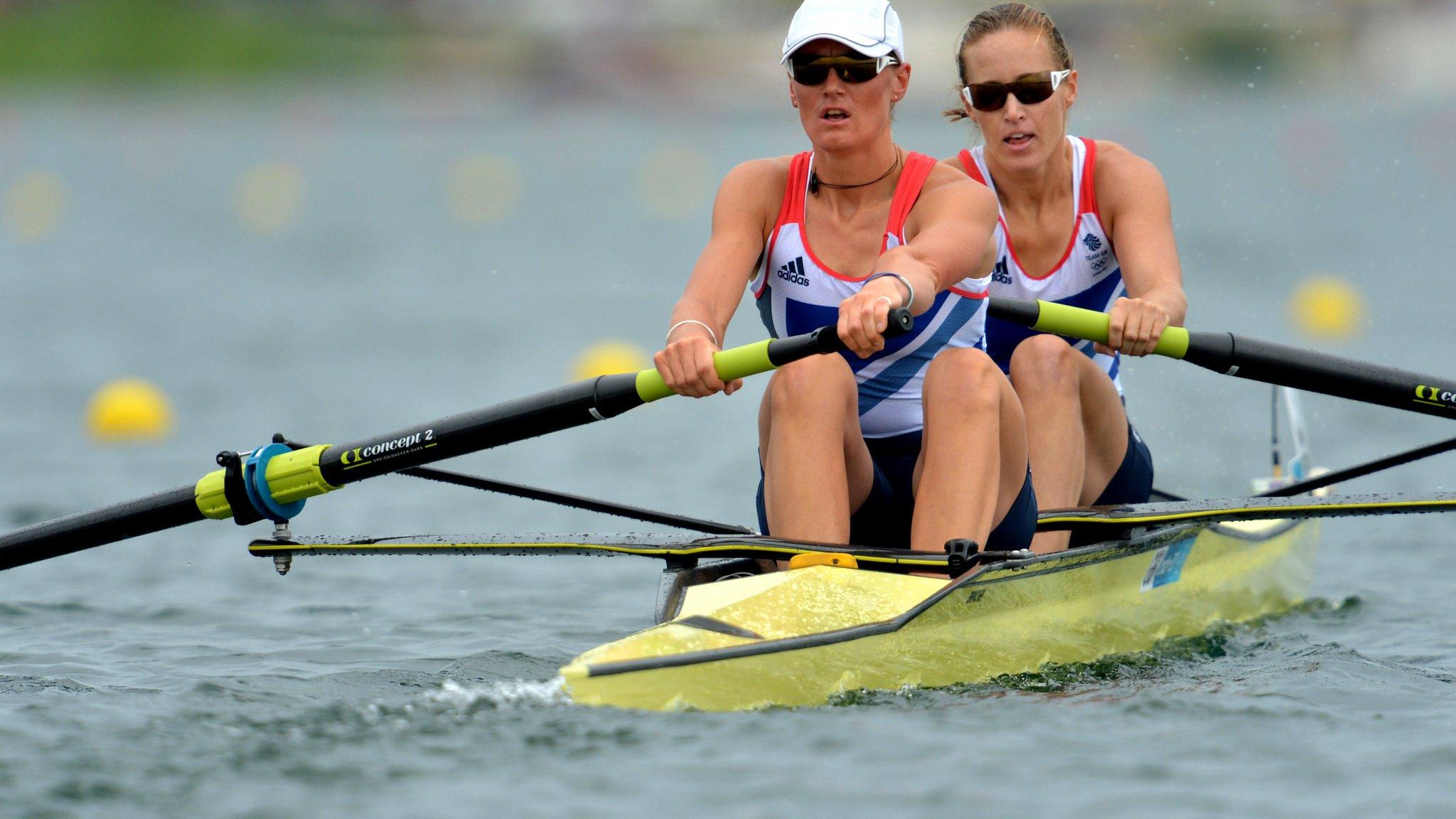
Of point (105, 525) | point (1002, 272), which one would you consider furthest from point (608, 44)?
point (105, 525)

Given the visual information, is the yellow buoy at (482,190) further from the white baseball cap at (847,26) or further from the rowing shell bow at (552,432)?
the white baseball cap at (847,26)

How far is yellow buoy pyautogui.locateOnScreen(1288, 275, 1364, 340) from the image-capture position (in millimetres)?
14297

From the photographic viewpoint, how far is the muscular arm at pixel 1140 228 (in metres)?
4.64

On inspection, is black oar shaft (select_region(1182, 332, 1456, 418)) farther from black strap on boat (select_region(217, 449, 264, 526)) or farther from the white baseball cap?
black strap on boat (select_region(217, 449, 264, 526))

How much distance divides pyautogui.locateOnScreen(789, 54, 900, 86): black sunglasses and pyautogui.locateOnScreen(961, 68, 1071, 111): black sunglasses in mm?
700

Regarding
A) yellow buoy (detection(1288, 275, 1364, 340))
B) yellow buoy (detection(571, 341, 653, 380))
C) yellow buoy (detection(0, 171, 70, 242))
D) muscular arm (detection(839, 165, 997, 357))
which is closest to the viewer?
muscular arm (detection(839, 165, 997, 357))

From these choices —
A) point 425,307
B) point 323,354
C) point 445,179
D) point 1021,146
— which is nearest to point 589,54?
point 445,179

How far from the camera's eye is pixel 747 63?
5225 centimetres

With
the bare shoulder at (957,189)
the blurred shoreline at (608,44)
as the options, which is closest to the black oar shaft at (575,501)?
the bare shoulder at (957,189)

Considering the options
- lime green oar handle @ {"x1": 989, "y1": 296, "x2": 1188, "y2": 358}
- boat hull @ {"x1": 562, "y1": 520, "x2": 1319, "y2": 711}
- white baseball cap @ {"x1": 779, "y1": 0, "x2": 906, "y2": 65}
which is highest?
white baseball cap @ {"x1": 779, "y1": 0, "x2": 906, "y2": 65}

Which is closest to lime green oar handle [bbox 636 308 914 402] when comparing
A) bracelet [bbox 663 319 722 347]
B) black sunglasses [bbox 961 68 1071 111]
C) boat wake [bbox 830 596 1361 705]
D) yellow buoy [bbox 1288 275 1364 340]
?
bracelet [bbox 663 319 722 347]

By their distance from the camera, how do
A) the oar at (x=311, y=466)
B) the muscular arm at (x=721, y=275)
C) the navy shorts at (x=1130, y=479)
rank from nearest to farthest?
the muscular arm at (x=721, y=275)
the oar at (x=311, y=466)
the navy shorts at (x=1130, y=479)

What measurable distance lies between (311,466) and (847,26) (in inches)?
71.3

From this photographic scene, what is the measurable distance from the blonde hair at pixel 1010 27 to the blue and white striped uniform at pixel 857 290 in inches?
23.5
